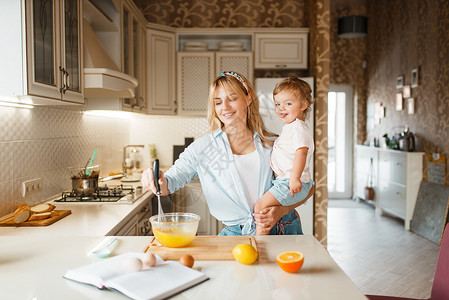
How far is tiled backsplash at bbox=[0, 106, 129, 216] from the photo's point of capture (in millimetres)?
1940

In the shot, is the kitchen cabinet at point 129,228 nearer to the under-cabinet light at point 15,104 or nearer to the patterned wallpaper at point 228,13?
the under-cabinet light at point 15,104

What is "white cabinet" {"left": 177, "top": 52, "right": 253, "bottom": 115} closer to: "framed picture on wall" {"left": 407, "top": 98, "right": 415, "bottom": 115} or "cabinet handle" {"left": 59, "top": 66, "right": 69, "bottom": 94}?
"cabinet handle" {"left": 59, "top": 66, "right": 69, "bottom": 94}

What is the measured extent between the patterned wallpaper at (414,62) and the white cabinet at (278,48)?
1707 mm

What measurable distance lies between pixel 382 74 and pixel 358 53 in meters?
0.79

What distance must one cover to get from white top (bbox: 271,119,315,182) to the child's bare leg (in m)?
0.09

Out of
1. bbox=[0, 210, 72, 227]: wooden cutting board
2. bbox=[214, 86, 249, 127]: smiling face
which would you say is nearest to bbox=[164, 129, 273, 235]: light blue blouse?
bbox=[214, 86, 249, 127]: smiling face

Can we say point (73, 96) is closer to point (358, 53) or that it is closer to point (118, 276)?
point (118, 276)

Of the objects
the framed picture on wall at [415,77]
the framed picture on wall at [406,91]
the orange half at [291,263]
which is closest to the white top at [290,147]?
the orange half at [291,263]

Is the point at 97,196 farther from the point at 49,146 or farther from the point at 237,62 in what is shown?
the point at 237,62

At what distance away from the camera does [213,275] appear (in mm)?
1023

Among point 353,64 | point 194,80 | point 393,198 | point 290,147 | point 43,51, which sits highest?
point 353,64

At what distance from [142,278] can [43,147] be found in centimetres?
166

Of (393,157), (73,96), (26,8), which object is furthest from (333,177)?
(26,8)

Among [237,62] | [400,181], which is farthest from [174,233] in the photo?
[400,181]
